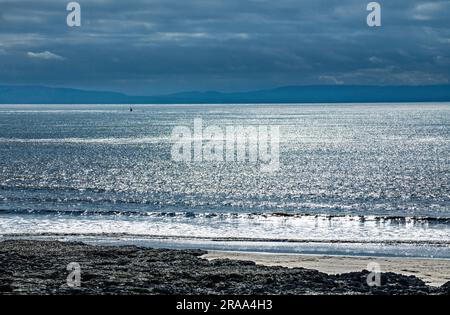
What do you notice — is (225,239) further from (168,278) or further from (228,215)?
(168,278)

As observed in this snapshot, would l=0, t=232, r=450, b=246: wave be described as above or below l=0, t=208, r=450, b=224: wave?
below

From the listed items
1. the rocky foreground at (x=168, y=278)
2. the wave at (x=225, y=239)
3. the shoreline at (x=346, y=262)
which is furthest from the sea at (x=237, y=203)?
the rocky foreground at (x=168, y=278)

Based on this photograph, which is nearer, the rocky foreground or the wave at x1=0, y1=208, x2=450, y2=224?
the rocky foreground

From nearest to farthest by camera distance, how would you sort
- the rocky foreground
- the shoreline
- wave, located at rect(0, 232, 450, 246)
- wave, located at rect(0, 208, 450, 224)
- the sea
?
the rocky foreground → the shoreline → wave, located at rect(0, 232, 450, 246) → the sea → wave, located at rect(0, 208, 450, 224)

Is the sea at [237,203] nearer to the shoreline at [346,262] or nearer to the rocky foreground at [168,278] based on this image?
the shoreline at [346,262]

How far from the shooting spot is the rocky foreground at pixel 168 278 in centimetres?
2008

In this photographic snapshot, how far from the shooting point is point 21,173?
249 feet

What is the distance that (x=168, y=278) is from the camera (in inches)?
870

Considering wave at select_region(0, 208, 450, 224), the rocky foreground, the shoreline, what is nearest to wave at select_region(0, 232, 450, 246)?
the shoreline

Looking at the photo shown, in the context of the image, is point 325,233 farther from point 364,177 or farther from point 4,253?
point 364,177

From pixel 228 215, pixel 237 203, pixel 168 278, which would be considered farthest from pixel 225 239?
pixel 237 203

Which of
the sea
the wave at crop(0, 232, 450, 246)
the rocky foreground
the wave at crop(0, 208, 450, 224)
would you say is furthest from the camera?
the wave at crop(0, 208, 450, 224)

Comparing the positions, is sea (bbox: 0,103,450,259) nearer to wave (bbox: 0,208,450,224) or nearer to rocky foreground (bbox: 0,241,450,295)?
wave (bbox: 0,208,450,224)

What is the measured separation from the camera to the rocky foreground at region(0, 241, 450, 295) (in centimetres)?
2008
